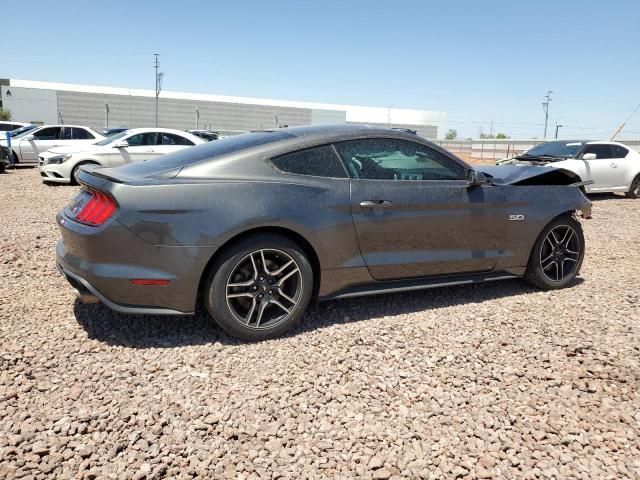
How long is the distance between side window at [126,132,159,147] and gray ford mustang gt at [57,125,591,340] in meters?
→ 9.33

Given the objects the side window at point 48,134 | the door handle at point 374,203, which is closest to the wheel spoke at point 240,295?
the door handle at point 374,203

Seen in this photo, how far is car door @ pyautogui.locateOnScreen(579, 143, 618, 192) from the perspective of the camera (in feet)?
38.6

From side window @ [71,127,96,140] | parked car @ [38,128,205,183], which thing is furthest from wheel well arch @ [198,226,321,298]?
side window @ [71,127,96,140]

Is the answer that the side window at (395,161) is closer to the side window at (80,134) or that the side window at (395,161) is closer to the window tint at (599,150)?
the window tint at (599,150)

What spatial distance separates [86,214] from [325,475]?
2.28 m

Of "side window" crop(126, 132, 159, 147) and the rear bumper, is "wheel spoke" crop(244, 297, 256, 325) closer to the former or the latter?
the rear bumper

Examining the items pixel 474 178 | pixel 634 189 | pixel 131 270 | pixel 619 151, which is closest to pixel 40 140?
pixel 131 270

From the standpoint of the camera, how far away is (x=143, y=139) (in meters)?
12.6

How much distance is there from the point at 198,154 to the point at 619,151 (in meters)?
12.5

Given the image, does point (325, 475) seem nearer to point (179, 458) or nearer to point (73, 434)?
point (179, 458)

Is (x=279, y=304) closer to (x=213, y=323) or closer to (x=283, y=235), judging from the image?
(x=283, y=235)

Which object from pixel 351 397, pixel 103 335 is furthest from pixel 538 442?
pixel 103 335

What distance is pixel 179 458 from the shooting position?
226cm

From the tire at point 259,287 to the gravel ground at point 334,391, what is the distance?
0.16 meters
